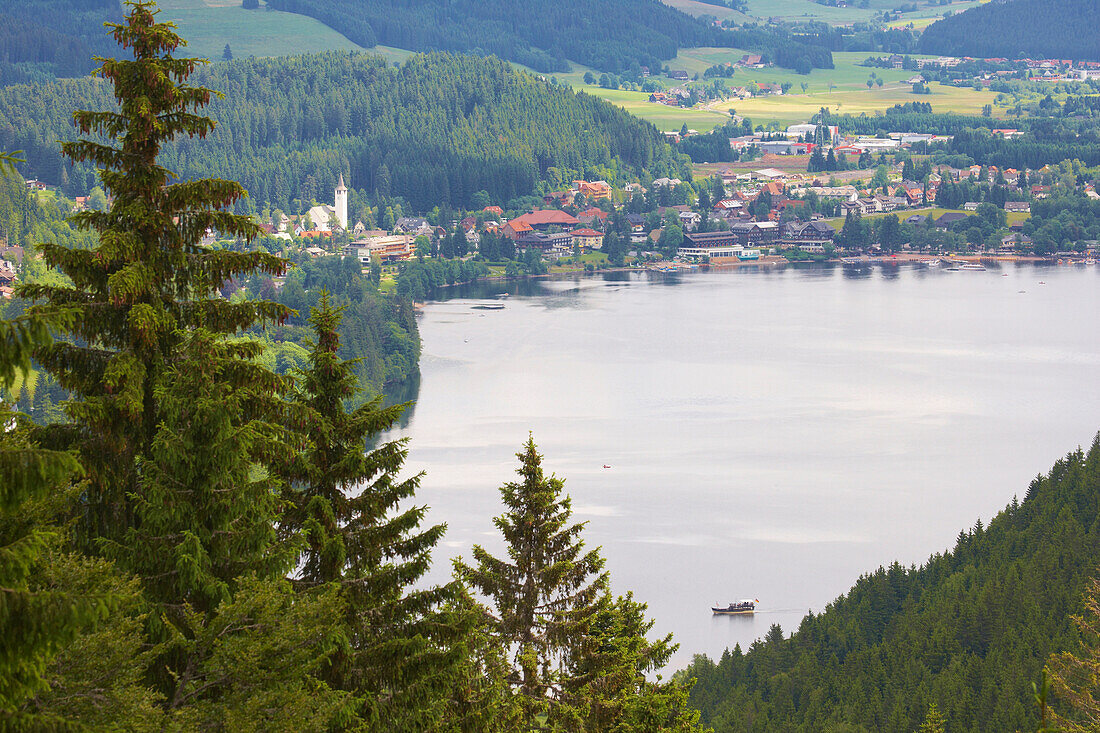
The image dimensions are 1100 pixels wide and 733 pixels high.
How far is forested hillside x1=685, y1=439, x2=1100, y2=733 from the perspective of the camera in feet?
51.7

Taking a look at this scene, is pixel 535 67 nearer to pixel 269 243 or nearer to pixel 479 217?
pixel 479 217

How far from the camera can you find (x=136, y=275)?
17.5 feet

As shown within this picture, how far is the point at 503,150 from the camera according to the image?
93.3 m

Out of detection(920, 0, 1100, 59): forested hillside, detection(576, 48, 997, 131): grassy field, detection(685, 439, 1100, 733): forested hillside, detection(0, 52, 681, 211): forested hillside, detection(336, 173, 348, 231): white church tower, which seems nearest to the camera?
detection(685, 439, 1100, 733): forested hillside

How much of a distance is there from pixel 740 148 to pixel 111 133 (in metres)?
99.7

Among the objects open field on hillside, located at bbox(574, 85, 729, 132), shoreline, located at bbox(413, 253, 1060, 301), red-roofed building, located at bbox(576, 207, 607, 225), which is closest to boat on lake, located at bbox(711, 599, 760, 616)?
shoreline, located at bbox(413, 253, 1060, 301)

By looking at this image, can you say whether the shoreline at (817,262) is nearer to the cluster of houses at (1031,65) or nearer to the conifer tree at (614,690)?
→ the conifer tree at (614,690)

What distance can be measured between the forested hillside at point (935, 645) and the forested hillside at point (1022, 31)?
142477 millimetres

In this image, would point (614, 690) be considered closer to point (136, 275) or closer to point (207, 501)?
point (207, 501)

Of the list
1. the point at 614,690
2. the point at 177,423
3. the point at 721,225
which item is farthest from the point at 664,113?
the point at 177,423

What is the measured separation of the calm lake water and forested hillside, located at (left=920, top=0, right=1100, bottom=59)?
10202 centimetres

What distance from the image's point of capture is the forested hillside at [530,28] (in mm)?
146250

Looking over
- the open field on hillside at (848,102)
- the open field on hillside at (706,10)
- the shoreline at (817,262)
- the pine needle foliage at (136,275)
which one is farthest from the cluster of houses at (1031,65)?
the pine needle foliage at (136,275)

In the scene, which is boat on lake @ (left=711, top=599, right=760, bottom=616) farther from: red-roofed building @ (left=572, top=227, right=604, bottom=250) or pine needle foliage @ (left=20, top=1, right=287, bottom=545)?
red-roofed building @ (left=572, top=227, right=604, bottom=250)
